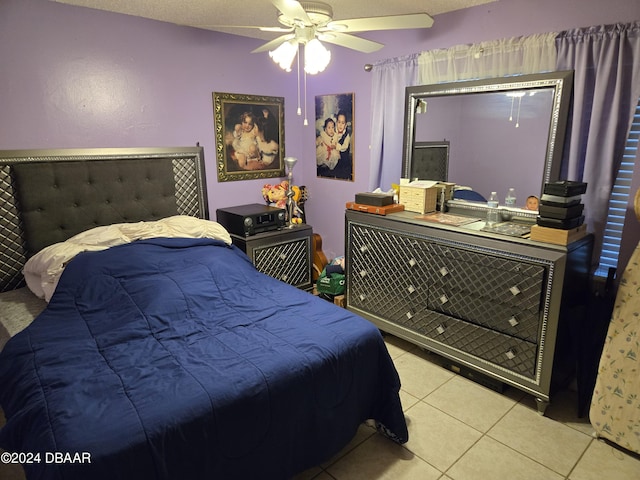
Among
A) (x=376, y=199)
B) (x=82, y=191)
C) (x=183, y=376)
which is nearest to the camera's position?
(x=183, y=376)

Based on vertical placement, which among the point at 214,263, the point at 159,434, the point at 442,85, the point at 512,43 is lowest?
the point at 159,434

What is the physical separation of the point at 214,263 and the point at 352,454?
1394mm

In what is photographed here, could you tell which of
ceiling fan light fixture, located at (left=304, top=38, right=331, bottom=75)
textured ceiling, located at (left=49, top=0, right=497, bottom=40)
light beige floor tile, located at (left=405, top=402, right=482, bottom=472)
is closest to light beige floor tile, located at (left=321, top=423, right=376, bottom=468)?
light beige floor tile, located at (left=405, top=402, right=482, bottom=472)

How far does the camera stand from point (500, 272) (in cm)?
240

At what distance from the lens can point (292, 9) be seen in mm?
1786

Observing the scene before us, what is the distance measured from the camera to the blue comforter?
1421 mm

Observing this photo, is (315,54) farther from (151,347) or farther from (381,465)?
(381,465)

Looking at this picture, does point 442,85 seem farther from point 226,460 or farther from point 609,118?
point 226,460

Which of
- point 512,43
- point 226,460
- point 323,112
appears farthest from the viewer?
point 323,112

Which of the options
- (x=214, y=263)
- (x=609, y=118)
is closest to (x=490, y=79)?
(x=609, y=118)

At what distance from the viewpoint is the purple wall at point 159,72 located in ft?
8.58

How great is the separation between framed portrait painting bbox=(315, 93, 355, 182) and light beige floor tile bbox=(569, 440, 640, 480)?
274 centimetres

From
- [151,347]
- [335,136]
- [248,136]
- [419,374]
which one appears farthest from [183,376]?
[335,136]

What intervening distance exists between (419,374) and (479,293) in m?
0.74
